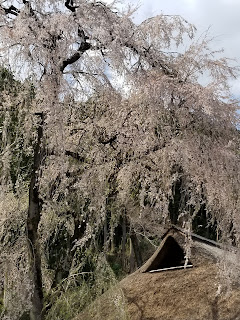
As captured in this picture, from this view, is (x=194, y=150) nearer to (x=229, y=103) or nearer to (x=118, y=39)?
(x=229, y=103)

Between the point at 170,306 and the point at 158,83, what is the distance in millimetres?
3650

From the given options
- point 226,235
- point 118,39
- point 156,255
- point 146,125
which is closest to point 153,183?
point 146,125

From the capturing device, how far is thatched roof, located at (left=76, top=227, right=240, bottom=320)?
21.6 ft

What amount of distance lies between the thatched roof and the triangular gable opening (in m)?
0.14

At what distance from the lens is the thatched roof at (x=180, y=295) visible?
6.58 metres

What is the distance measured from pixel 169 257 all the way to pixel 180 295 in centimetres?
155

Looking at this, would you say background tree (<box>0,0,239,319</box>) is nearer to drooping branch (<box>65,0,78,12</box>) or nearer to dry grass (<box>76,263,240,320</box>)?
drooping branch (<box>65,0,78,12</box>)

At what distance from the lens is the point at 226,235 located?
18.0 ft

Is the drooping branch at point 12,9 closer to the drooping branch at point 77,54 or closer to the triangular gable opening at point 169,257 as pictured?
the drooping branch at point 77,54

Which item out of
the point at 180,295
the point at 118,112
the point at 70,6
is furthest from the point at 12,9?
the point at 180,295

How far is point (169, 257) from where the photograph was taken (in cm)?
872

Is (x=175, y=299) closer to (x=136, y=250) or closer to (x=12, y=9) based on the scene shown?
(x=12, y=9)

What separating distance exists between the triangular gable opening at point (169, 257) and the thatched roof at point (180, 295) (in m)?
0.14

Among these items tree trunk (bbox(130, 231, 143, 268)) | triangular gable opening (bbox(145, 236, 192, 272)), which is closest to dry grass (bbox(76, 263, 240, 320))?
triangular gable opening (bbox(145, 236, 192, 272))
